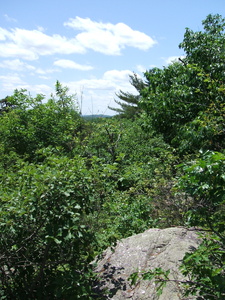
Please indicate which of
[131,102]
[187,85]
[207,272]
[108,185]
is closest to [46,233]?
[108,185]

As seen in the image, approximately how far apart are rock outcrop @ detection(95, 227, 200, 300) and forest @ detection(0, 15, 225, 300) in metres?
0.27

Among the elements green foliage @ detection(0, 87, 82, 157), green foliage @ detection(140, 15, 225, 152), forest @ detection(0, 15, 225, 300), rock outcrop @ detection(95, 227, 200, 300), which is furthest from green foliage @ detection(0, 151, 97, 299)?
green foliage @ detection(0, 87, 82, 157)

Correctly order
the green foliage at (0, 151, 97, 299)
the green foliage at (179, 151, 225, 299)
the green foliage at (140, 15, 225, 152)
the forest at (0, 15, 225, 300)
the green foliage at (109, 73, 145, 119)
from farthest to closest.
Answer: the green foliage at (109, 73, 145, 119) < the green foliage at (140, 15, 225, 152) < the green foliage at (0, 151, 97, 299) < the forest at (0, 15, 225, 300) < the green foliage at (179, 151, 225, 299)

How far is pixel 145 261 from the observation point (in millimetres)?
3838

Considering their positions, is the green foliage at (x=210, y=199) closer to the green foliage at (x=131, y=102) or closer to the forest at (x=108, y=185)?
the forest at (x=108, y=185)

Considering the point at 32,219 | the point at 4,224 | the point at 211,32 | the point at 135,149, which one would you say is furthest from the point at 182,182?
the point at 135,149

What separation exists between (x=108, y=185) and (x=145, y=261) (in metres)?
1.06

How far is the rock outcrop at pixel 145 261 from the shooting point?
10.7ft

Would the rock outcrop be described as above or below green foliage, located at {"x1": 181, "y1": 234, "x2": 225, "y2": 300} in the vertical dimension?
below

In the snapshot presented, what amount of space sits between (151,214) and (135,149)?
5182mm

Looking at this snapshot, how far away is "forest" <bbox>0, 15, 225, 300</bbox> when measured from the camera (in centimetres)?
254

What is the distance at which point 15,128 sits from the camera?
11.5 metres

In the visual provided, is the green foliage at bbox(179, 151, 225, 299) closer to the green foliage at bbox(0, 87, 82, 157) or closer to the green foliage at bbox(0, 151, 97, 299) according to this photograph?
the green foliage at bbox(0, 151, 97, 299)

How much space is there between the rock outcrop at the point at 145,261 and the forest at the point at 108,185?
0.27 m
